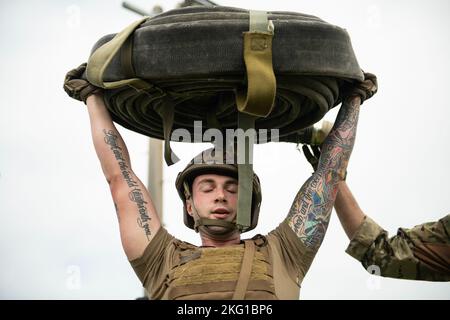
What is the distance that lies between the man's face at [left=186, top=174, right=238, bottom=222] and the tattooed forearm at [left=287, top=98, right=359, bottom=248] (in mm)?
368

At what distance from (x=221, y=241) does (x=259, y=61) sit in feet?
4.23

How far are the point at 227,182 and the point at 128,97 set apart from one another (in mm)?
795

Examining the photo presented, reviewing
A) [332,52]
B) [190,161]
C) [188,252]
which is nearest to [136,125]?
[190,161]

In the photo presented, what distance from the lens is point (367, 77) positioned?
21.7 feet

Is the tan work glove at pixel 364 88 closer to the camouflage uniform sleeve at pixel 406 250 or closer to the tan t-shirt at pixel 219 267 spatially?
the tan t-shirt at pixel 219 267

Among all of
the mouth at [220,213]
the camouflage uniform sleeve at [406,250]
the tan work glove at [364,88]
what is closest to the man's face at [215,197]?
the mouth at [220,213]

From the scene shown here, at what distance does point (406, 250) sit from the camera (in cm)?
707

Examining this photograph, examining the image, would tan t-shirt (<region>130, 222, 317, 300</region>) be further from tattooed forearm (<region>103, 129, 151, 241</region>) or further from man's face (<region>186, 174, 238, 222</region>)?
man's face (<region>186, 174, 238, 222</region>)

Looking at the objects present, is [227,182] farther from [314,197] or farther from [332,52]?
[332,52]

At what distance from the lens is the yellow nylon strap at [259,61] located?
564cm

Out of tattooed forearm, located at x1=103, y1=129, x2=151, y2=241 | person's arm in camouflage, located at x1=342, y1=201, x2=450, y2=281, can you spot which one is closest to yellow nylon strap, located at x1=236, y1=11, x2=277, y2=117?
tattooed forearm, located at x1=103, y1=129, x2=151, y2=241

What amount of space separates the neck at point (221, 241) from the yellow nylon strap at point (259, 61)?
40.0 inches

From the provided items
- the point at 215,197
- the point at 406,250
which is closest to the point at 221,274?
the point at 215,197
